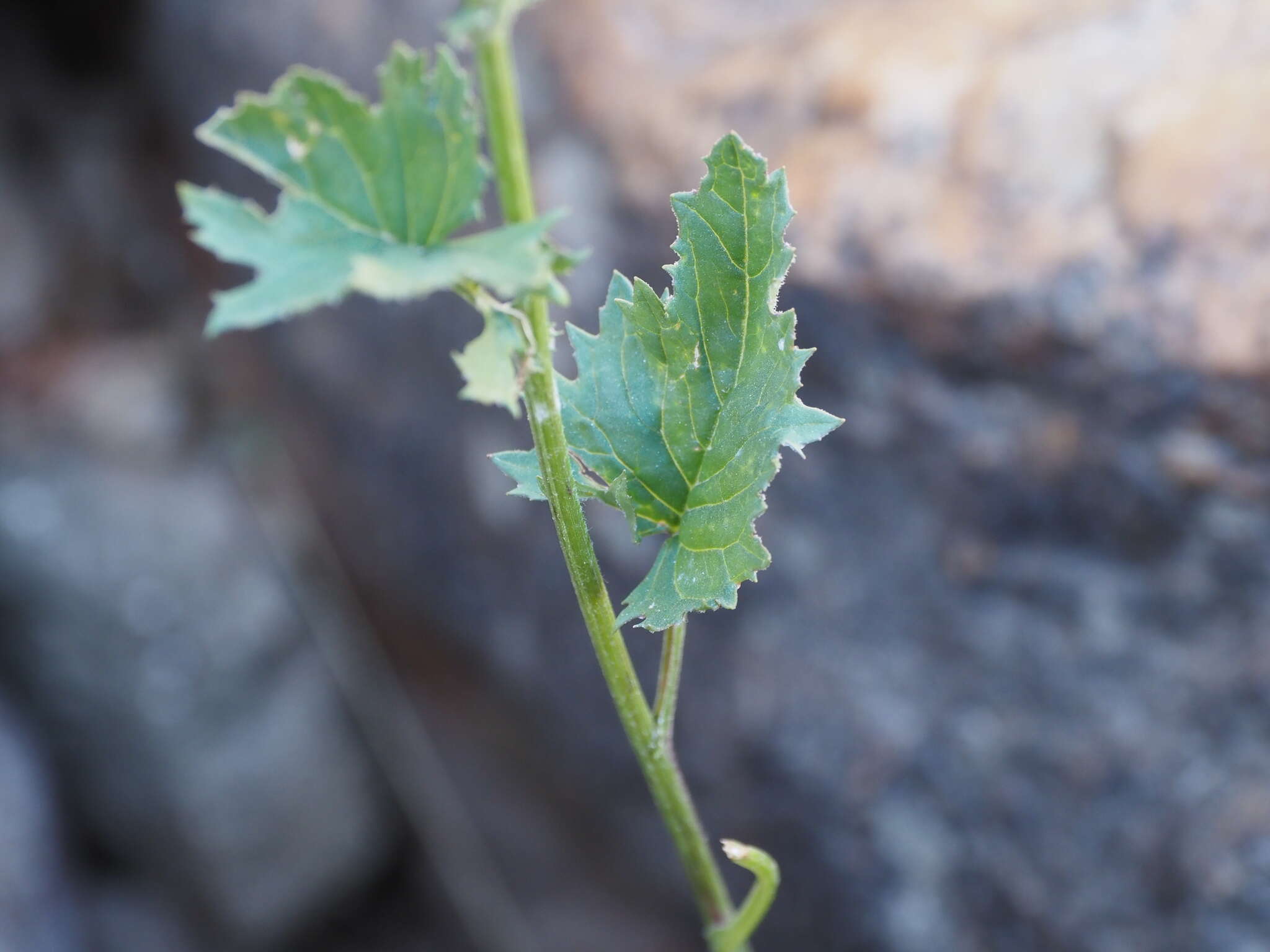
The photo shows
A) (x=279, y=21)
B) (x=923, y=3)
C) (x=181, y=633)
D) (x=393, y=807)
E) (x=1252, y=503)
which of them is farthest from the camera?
(x=393, y=807)

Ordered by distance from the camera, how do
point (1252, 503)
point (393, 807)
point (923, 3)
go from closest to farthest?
point (1252, 503) → point (923, 3) → point (393, 807)

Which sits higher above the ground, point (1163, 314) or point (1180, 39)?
point (1180, 39)

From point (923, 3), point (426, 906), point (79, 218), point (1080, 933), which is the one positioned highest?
point (79, 218)

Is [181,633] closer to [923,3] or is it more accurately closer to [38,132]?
[38,132]

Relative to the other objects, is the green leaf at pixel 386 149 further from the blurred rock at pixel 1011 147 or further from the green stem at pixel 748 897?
the blurred rock at pixel 1011 147

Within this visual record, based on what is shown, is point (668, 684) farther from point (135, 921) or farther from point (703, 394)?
point (135, 921)

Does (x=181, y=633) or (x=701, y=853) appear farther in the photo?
(x=181, y=633)

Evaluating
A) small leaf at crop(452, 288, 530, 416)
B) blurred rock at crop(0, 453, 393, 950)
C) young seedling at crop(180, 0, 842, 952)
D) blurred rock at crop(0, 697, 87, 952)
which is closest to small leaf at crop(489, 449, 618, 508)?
young seedling at crop(180, 0, 842, 952)

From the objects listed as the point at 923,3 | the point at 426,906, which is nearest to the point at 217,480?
the point at 426,906
